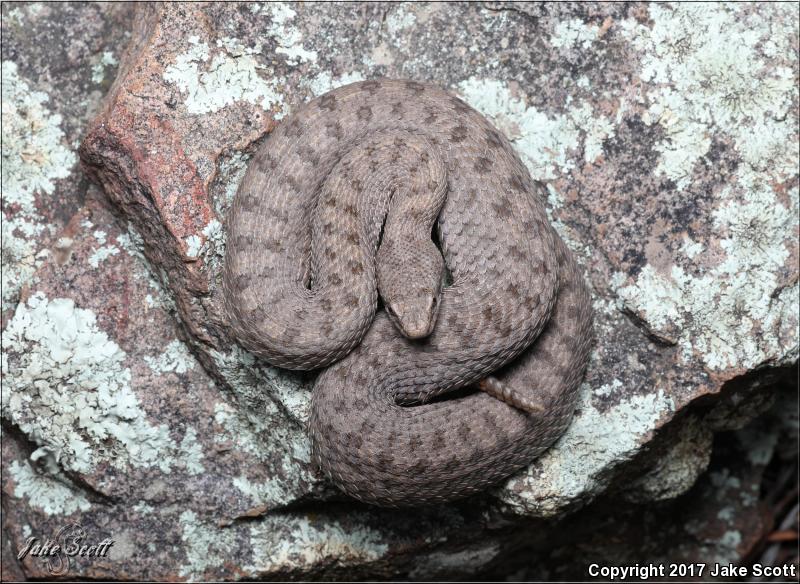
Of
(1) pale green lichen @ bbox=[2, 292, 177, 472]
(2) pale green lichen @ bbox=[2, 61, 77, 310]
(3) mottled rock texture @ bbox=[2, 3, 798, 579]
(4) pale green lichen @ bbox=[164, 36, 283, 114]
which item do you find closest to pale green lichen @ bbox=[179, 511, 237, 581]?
(3) mottled rock texture @ bbox=[2, 3, 798, 579]

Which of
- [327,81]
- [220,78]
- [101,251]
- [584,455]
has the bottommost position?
[101,251]

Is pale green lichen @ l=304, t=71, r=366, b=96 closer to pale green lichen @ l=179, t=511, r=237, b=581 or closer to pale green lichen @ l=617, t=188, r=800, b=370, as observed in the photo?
pale green lichen @ l=617, t=188, r=800, b=370

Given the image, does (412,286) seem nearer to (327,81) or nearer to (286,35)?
(327,81)

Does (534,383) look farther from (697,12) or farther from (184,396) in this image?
(697,12)

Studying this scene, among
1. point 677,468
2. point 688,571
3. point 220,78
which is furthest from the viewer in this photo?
point 688,571

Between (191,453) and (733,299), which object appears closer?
(733,299)

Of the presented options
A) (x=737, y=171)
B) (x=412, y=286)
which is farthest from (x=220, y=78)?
(x=737, y=171)

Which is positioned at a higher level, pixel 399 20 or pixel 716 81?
pixel 716 81

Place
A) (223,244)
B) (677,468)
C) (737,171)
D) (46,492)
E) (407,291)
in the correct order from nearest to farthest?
(407,291), (223,244), (737,171), (46,492), (677,468)
